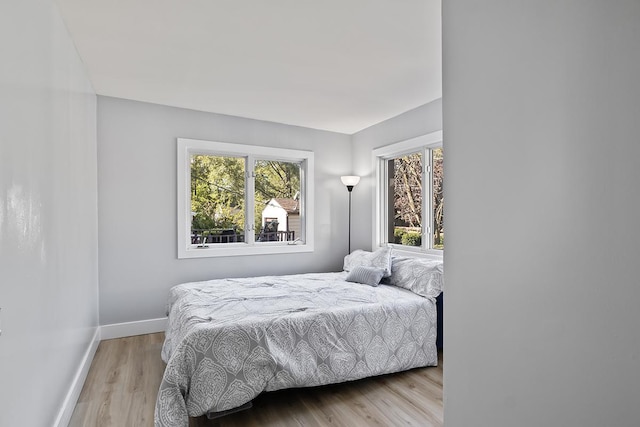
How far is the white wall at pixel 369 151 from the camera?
13.3 feet

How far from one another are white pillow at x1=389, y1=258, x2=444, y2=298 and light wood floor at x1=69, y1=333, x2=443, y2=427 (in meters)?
0.67

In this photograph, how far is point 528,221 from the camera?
0.83 meters

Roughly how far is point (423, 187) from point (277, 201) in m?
1.87

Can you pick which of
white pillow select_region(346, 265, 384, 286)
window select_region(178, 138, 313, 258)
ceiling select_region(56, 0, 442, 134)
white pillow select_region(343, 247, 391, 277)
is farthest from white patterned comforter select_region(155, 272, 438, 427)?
ceiling select_region(56, 0, 442, 134)

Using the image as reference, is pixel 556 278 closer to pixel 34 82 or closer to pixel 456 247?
pixel 456 247

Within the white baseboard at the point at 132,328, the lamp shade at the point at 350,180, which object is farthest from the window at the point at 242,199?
the white baseboard at the point at 132,328

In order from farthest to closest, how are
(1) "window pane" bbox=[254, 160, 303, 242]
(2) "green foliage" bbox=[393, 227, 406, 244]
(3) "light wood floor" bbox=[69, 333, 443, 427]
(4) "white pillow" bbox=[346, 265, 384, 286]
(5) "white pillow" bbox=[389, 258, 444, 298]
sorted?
1. (1) "window pane" bbox=[254, 160, 303, 242]
2. (2) "green foliage" bbox=[393, 227, 406, 244]
3. (4) "white pillow" bbox=[346, 265, 384, 286]
4. (5) "white pillow" bbox=[389, 258, 444, 298]
5. (3) "light wood floor" bbox=[69, 333, 443, 427]

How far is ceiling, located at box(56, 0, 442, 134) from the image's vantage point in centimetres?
220

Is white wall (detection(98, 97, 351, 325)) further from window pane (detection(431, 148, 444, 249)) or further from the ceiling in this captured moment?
window pane (detection(431, 148, 444, 249))

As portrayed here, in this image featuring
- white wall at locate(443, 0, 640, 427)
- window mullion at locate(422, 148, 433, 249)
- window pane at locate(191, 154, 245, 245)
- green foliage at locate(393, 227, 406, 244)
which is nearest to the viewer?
white wall at locate(443, 0, 640, 427)

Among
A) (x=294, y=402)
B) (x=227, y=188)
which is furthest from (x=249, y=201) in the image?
(x=294, y=402)

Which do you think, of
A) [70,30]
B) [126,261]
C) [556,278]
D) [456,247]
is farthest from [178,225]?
[556,278]

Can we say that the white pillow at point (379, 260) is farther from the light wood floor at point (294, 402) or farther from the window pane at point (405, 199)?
the light wood floor at point (294, 402)

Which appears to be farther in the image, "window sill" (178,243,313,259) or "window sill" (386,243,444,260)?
"window sill" (178,243,313,259)
